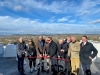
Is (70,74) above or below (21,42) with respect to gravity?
below

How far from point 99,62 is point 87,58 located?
257 inches

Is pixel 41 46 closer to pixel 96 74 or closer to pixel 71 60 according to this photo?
pixel 71 60

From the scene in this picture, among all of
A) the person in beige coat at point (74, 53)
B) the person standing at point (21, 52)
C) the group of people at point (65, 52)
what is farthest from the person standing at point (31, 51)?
the person in beige coat at point (74, 53)

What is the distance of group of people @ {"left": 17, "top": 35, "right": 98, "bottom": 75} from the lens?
6016mm

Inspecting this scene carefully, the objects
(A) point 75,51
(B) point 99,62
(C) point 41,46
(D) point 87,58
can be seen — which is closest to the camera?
(D) point 87,58

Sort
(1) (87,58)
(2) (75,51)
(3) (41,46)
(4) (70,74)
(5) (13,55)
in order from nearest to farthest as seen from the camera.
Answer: (1) (87,58)
(2) (75,51)
(4) (70,74)
(3) (41,46)
(5) (13,55)

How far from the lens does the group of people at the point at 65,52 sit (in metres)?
6.02

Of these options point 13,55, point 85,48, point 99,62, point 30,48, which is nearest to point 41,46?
point 30,48

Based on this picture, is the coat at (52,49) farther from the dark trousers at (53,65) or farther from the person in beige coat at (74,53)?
the person in beige coat at (74,53)

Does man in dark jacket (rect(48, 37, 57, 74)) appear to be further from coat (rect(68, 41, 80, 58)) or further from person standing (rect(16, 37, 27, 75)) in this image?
person standing (rect(16, 37, 27, 75))

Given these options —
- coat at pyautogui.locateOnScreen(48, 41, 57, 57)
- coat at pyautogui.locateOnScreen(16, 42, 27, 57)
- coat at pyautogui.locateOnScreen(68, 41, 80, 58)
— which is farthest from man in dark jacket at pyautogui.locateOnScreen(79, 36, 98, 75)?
coat at pyautogui.locateOnScreen(16, 42, 27, 57)

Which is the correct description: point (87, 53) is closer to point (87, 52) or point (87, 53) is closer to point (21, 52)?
point (87, 52)

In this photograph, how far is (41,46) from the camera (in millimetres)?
7871

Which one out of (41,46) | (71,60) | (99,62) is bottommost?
(99,62)
